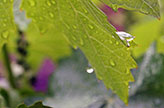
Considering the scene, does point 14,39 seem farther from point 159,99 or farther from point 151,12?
point 151,12

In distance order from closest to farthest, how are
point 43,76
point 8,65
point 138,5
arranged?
point 138,5
point 8,65
point 43,76

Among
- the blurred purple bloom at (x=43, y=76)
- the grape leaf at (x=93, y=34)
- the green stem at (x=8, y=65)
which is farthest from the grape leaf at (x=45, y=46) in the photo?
the grape leaf at (x=93, y=34)

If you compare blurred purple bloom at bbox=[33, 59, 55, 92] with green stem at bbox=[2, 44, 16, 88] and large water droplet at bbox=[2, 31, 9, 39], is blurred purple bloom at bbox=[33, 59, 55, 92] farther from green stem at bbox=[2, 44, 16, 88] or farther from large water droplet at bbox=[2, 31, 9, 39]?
large water droplet at bbox=[2, 31, 9, 39]

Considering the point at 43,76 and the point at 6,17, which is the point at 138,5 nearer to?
the point at 6,17

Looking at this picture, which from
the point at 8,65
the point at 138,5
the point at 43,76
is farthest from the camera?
the point at 43,76

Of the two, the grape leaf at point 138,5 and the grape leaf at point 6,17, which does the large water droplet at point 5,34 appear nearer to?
the grape leaf at point 6,17

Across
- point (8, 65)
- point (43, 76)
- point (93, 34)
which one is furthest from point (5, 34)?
point (43, 76)

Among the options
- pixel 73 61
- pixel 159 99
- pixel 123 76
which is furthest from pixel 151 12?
pixel 73 61
